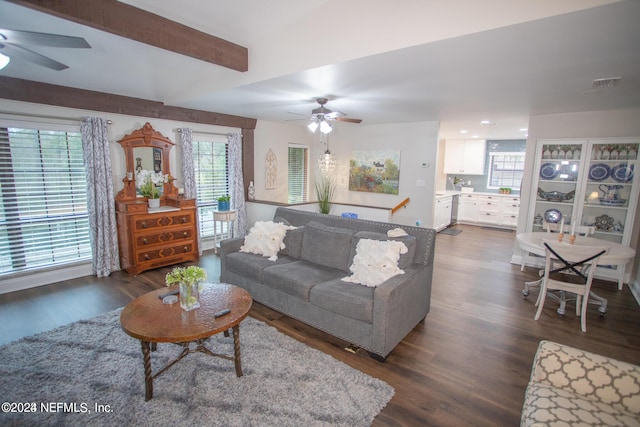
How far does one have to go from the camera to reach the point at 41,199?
158 inches

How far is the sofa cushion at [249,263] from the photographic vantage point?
3.44 meters

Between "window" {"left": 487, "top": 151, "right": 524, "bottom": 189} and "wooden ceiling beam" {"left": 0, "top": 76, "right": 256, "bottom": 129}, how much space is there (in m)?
7.07

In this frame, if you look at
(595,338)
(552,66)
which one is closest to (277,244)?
(552,66)

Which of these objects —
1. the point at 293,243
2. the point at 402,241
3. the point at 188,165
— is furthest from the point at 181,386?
the point at 188,165

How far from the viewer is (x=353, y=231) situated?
3.52 m

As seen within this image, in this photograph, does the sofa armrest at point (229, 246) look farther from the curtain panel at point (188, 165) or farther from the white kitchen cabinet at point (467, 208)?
the white kitchen cabinet at point (467, 208)

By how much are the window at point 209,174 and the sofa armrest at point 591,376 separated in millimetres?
5286

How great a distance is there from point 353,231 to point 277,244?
97 cm

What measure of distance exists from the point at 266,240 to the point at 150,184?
238 centimetres

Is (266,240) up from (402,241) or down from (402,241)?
down

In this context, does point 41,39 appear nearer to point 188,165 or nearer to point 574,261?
point 188,165

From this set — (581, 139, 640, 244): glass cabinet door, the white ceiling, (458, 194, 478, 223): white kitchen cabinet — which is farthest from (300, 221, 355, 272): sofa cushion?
(458, 194, 478, 223): white kitchen cabinet

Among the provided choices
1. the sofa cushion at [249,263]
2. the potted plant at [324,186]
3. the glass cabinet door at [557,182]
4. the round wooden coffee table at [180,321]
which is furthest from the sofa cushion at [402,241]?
the potted plant at [324,186]

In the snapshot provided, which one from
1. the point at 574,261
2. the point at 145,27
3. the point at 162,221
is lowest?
the point at 574,261
